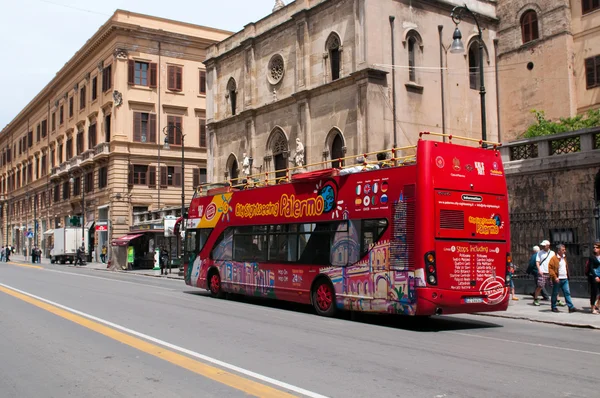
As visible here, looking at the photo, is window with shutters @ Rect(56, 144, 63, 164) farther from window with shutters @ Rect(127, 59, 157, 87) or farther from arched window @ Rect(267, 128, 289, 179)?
arched window @ Rect(267, 128, 289, 179)

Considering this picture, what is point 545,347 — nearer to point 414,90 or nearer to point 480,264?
point 480,264

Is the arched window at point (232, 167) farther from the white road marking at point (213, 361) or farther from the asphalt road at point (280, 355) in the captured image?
the white road marking at point (213, 361)

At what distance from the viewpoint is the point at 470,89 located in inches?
1353

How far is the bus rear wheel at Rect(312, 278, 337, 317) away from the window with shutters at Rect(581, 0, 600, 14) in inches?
977

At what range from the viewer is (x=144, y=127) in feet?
177

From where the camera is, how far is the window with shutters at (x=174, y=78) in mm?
55188

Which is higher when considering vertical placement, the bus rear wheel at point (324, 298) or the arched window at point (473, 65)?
the arched window at point (473, 65)

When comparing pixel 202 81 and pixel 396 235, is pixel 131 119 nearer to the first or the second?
pixel 202 81

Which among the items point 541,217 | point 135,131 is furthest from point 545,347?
point 135,131

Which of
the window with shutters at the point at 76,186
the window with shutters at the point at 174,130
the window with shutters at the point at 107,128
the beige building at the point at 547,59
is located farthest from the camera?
the window with shutters at the point at 76,186

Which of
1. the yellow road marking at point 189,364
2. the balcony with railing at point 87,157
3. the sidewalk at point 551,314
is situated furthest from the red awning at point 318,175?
the balcony with railing at point 87,157

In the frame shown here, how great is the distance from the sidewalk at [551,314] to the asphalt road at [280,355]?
47 cm

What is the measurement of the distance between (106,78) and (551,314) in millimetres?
47703

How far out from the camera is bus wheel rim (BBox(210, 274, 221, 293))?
19087mm
